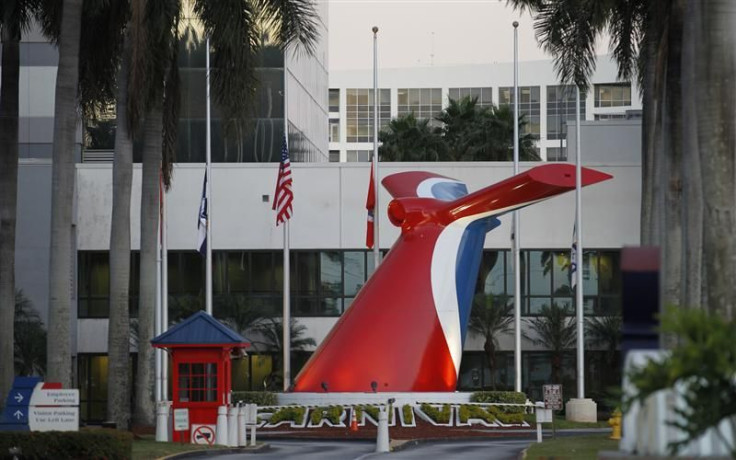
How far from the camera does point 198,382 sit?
30.9 meters

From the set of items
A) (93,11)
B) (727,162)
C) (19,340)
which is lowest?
(19,340)

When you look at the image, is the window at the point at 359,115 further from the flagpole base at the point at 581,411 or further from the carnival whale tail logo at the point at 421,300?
the carnival whale tail logo at the point at 421,300

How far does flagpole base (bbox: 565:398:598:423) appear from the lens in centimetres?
Answer: 4309

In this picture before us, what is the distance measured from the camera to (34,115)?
59188mm

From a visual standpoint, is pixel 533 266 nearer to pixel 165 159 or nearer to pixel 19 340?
pixel 19 340

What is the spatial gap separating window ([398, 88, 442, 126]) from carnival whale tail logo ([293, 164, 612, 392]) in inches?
3489

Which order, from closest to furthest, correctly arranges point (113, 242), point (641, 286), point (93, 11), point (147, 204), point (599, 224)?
point (641, 286) → point (93, 11) → point (113, 242) → point (147, 204) → point (599, 224)

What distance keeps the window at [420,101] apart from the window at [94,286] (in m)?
72.7

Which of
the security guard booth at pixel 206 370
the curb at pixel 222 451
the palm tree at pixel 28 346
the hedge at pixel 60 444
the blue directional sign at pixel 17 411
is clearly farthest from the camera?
the palm tree at pixel 28 346

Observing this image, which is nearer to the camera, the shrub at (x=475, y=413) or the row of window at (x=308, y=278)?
the shrub at (x=475, y=413)

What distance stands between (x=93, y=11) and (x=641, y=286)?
20411 millimetres

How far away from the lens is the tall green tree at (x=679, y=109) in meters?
18.7

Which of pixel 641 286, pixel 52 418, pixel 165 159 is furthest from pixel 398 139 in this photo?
pixel 641 286

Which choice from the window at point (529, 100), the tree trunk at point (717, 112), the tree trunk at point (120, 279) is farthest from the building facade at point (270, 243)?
the window at point (529, 100)
